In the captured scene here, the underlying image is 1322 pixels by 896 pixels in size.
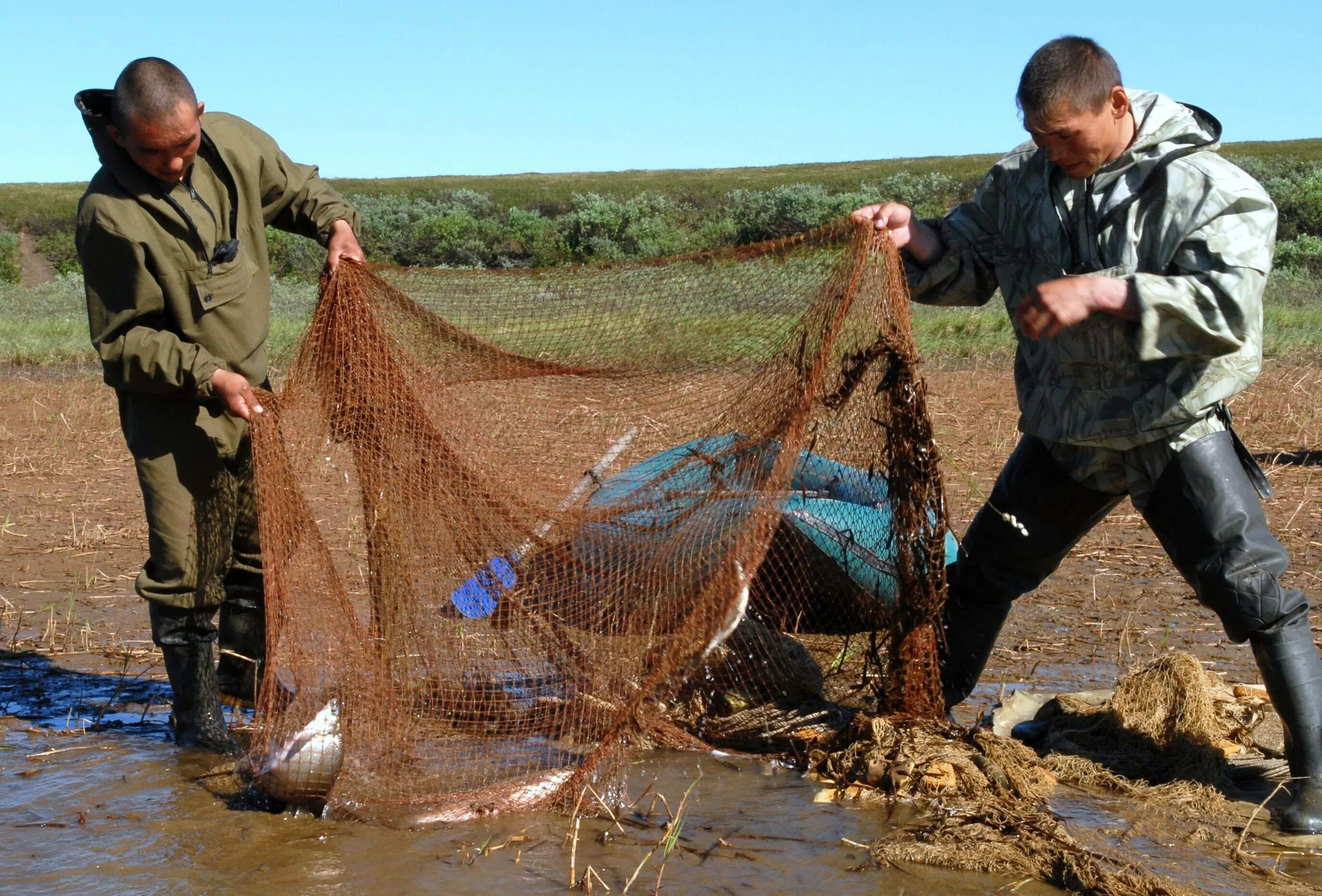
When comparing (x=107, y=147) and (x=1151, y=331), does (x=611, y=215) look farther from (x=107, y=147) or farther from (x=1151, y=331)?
(x=1151, y=331)

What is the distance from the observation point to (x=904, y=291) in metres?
3.61

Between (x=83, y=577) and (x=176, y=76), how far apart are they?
3.24m

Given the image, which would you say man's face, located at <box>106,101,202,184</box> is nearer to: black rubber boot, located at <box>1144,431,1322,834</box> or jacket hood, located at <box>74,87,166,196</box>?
jacket hood, located at <box>74,87,166,196</box>

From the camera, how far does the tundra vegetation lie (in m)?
15.6

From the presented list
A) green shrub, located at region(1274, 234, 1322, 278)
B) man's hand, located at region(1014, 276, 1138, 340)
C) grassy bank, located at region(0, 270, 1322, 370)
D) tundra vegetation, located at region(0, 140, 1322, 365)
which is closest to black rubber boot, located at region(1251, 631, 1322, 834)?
man's hand, located at region(1014, 276, 1138, 340)

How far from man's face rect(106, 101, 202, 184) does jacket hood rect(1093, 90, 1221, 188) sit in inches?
95.5

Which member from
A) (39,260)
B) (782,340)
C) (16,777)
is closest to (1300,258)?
(782,340)

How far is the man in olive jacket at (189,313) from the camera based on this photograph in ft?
11.8

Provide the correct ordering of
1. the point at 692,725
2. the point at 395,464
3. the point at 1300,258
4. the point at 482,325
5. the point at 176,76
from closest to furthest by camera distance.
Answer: the point at 176,76 < the point at 395,464 < the point at 692,725 < the point at 482,325 < the point at 1300,258

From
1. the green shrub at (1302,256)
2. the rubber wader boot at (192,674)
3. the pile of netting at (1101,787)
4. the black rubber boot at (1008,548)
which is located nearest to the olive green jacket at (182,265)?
the rubber wader boot at (192,674)

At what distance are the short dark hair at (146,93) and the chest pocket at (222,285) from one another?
504 mm

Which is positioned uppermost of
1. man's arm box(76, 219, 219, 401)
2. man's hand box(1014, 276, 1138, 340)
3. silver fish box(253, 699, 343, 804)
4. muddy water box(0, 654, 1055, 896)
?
man's hand box(1014, 276, 1138, 340)

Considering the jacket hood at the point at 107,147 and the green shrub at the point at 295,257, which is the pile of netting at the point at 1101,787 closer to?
the jacket hood at the point at 107,147

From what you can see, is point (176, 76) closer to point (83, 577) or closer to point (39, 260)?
point (83, 577)
